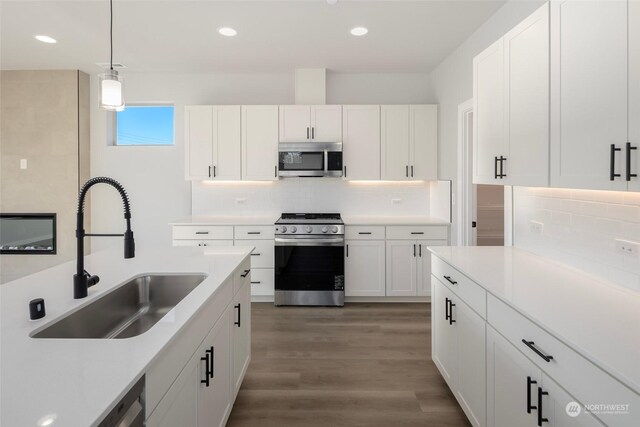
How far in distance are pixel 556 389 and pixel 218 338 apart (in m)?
1.38

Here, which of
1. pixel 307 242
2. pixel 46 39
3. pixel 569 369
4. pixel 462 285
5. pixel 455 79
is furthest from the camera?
pixel 307 242

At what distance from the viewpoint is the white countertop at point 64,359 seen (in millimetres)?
769

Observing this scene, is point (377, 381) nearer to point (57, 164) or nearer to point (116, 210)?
point (116, 210)

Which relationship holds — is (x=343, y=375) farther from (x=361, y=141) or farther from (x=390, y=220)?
(x=361, y=141)

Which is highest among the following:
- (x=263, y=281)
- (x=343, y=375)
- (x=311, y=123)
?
(x=311, y=123)

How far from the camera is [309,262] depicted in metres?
4.13

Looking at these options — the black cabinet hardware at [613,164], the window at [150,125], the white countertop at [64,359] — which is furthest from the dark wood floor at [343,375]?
the window at [150,125]

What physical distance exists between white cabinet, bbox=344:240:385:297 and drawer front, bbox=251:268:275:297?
2.81 feet

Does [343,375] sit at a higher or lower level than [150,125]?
lower

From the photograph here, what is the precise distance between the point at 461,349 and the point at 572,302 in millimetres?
759

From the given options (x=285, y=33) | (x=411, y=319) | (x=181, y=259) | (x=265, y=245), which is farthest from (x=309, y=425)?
(x=285, y=33)

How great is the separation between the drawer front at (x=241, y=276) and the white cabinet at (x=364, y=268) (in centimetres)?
190

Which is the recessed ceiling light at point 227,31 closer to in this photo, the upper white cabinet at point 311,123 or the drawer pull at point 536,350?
the upper white cabinet at point 311,123

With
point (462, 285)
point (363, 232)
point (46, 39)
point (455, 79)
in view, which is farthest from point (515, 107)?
point (46, 39)
